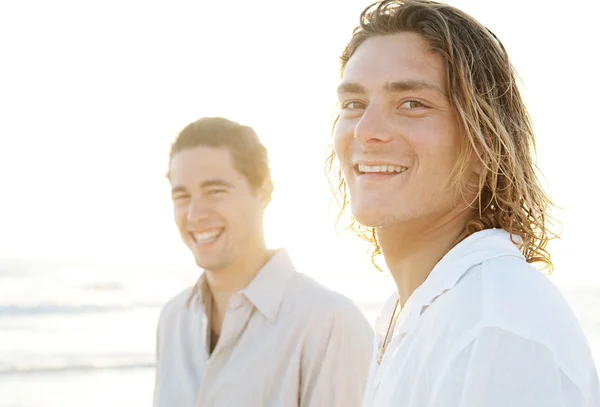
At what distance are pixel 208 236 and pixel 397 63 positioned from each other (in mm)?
1786

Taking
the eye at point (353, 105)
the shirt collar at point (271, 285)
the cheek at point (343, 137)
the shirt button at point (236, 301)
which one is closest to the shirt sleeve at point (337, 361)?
the shirt collar at point (271, 285)

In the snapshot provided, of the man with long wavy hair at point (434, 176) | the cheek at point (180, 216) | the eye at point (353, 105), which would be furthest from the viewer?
the cheek at point (180, 216)

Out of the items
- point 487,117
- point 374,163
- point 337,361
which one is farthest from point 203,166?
point 487,117

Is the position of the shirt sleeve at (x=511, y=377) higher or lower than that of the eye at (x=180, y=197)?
higher

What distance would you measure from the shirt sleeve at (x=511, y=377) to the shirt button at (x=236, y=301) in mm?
2202

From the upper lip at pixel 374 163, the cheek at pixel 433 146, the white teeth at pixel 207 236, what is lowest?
the white teeth at pixel 207 236

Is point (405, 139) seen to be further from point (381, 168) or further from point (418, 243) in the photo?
point (418, 243)

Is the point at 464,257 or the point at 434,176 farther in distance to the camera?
the point at 434,176

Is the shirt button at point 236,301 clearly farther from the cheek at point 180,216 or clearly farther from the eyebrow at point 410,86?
the eyebrow at point 410,86

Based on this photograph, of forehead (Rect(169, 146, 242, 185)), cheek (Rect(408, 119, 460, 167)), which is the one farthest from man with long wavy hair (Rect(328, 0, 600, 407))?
forehead (Rect(169, 146, 242, 185))

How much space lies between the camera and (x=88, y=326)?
45.4 feet

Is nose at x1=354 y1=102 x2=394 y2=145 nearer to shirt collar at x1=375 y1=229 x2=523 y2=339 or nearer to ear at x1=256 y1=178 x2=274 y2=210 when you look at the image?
shirt collar at x1=375 y1=229 x2=523 y2=339

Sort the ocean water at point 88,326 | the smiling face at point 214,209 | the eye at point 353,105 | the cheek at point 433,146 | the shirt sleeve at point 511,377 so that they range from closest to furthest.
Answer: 1. the shirt sleeve at point 511,377
2. the cheek at point 433,146
3. the eye at point 353,105
4. the smiling face at point 214,209
5. the ocean water at point 88,326

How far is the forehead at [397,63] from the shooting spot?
2076 millimetres
